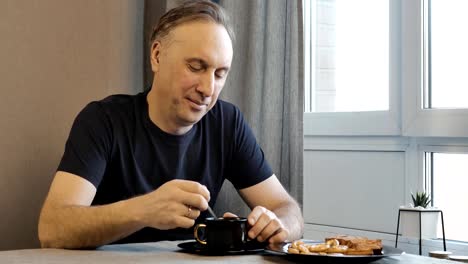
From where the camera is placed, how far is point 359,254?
1326 mm

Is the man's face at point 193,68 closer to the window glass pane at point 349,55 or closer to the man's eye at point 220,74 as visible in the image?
the man's eye at point 220,74

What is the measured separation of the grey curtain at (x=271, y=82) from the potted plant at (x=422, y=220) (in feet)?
1.08

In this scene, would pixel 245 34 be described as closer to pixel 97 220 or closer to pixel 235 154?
pixel 235 154

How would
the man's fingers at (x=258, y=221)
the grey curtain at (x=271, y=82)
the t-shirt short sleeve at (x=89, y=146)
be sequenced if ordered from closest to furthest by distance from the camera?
the man's fingers at (x=258, y=221) < the t-shirt short sleeve at (x=89, y=146) < the grey curtain at (x=271, y=82)

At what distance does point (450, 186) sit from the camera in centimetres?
232

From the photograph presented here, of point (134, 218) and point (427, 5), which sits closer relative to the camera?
point (134, 218)

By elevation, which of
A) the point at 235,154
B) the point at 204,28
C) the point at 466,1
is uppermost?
the point at 466,1

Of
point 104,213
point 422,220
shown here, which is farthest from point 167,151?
point 422,220

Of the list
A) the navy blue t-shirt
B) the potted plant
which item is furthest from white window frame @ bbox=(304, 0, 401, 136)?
the navy blue t-shirt

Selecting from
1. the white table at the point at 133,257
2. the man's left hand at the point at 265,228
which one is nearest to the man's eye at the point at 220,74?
the man's left hand at the point at 265,228

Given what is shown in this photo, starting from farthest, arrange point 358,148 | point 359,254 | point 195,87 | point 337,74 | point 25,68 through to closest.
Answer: point 337,74 < point 358,148 < point 25,68 < point 195,87 < point 359,254

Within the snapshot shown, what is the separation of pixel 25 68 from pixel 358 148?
45.9 inches

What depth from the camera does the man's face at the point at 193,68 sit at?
1811 millimetres

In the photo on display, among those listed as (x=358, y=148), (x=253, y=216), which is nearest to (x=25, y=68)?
(x=253, y=216)
